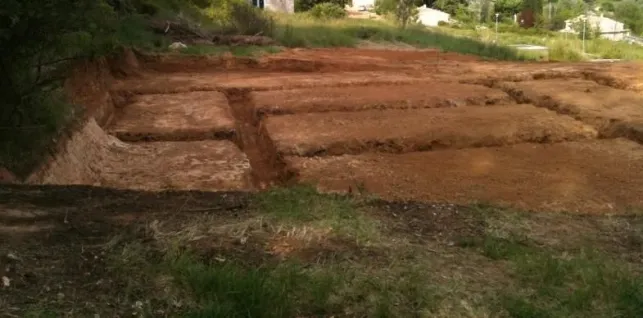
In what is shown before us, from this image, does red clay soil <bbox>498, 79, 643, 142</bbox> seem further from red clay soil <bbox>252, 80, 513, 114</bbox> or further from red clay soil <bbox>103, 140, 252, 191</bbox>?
red clay soil <bbox>103, 140, 252, 191</bbox>

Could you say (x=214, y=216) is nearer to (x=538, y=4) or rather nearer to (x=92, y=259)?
(x=92, y=259)

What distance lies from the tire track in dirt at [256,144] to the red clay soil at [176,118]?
0.26 meters

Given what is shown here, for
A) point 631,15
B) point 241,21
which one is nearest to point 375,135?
point 241,21

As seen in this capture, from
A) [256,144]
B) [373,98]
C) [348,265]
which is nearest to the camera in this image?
[348,265]

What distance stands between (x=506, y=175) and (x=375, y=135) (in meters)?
2.09

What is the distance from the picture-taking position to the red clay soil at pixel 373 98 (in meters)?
11.3

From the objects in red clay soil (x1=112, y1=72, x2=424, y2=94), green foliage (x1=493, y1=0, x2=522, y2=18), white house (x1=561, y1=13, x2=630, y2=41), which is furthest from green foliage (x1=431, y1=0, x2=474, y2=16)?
Answer: red clay soil (x1=112, y1=72, x2=424, y2=94)

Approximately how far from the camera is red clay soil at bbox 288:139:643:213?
22.9 ft

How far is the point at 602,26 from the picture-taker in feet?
156

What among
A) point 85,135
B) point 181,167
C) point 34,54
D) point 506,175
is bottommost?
point 506,175

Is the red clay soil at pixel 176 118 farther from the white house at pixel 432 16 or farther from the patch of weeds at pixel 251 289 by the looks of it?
the white house at pixel 432 16

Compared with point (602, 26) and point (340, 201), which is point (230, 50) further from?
point (602, 26)

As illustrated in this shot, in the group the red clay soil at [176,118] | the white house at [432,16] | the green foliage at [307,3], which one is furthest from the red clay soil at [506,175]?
the white house at [432,16]

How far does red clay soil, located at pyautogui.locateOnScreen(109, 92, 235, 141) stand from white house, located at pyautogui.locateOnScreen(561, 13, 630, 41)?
26321mm
